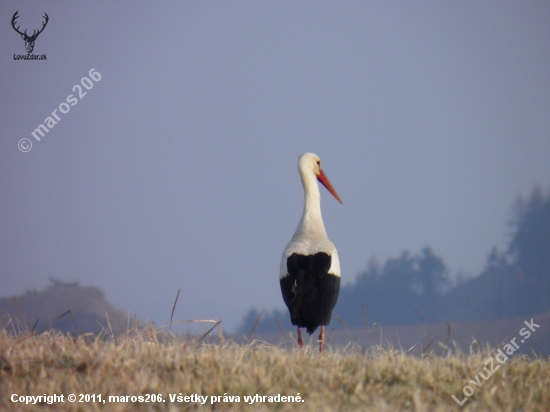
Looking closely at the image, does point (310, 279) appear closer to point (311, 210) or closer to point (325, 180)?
point (311, 210)

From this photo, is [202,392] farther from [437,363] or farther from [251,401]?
[437,363]

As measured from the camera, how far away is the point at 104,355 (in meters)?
4.60

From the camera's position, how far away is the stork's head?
7676 mm

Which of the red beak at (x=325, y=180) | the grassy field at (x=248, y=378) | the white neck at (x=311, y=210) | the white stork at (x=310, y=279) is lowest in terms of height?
the grassy field at (x=248, y=378)

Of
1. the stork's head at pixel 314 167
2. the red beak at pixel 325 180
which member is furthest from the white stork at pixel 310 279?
the red beak at pixel 325 180

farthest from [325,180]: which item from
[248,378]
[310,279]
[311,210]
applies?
[248,378]

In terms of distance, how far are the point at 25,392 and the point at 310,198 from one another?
398 centimetres

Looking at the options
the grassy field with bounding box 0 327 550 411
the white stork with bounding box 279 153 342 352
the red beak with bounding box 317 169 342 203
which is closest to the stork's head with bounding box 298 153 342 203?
the red beak with bounding box 317 169 342 203

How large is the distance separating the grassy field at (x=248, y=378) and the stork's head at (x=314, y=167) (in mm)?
2877

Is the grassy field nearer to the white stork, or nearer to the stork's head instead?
the white stork

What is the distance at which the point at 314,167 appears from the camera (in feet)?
26.1

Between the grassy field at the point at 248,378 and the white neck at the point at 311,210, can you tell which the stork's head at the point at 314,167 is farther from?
the grassy field at the point at 248,378

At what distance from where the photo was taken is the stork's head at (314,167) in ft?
25.2

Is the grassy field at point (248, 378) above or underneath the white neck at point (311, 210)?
underneath
